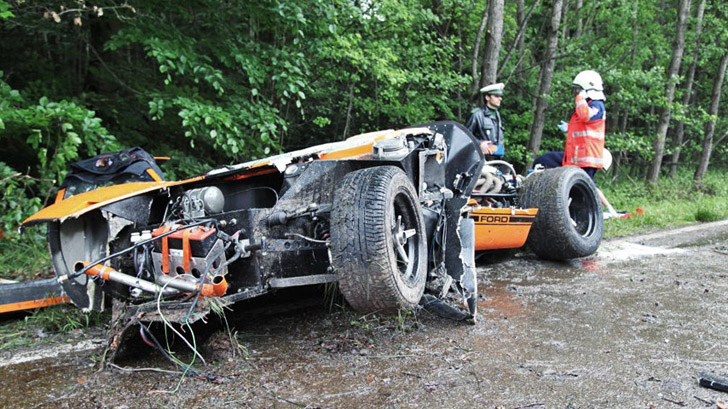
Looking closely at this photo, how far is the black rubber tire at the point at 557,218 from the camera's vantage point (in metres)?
5.05

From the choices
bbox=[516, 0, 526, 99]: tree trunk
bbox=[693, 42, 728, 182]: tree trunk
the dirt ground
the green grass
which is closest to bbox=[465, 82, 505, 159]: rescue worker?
the dirt ground

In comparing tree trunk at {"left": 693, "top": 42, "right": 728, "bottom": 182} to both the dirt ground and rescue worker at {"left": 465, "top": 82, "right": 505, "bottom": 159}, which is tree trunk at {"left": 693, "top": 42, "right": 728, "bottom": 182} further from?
the dirt ground

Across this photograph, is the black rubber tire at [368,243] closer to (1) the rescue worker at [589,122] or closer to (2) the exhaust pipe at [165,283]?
(2) the exhaust pipe at [165,283]

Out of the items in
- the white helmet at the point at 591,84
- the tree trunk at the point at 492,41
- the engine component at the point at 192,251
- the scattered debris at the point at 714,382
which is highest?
the tree trunk at the point at 492,41

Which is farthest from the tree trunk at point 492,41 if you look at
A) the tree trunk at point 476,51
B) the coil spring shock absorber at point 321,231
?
the coil spring shock absorber at point 321,231

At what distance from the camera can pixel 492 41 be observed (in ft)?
27.2

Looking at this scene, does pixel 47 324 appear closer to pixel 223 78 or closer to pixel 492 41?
pixel 223 78

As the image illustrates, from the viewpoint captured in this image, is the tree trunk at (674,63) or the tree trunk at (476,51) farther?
the tree trunk at (674,63)

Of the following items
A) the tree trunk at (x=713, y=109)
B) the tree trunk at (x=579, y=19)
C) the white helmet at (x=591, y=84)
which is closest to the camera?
the white helmet at (x=591, y=84)

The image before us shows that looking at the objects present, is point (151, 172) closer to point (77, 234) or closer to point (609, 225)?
point (77, 234)

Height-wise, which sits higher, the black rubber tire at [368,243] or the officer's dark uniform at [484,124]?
the officer's dark uniform at [484,124]

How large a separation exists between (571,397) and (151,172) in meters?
3.15

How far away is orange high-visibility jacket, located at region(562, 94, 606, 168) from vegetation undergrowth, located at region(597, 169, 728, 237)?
0.99m

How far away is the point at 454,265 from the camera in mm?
3547
